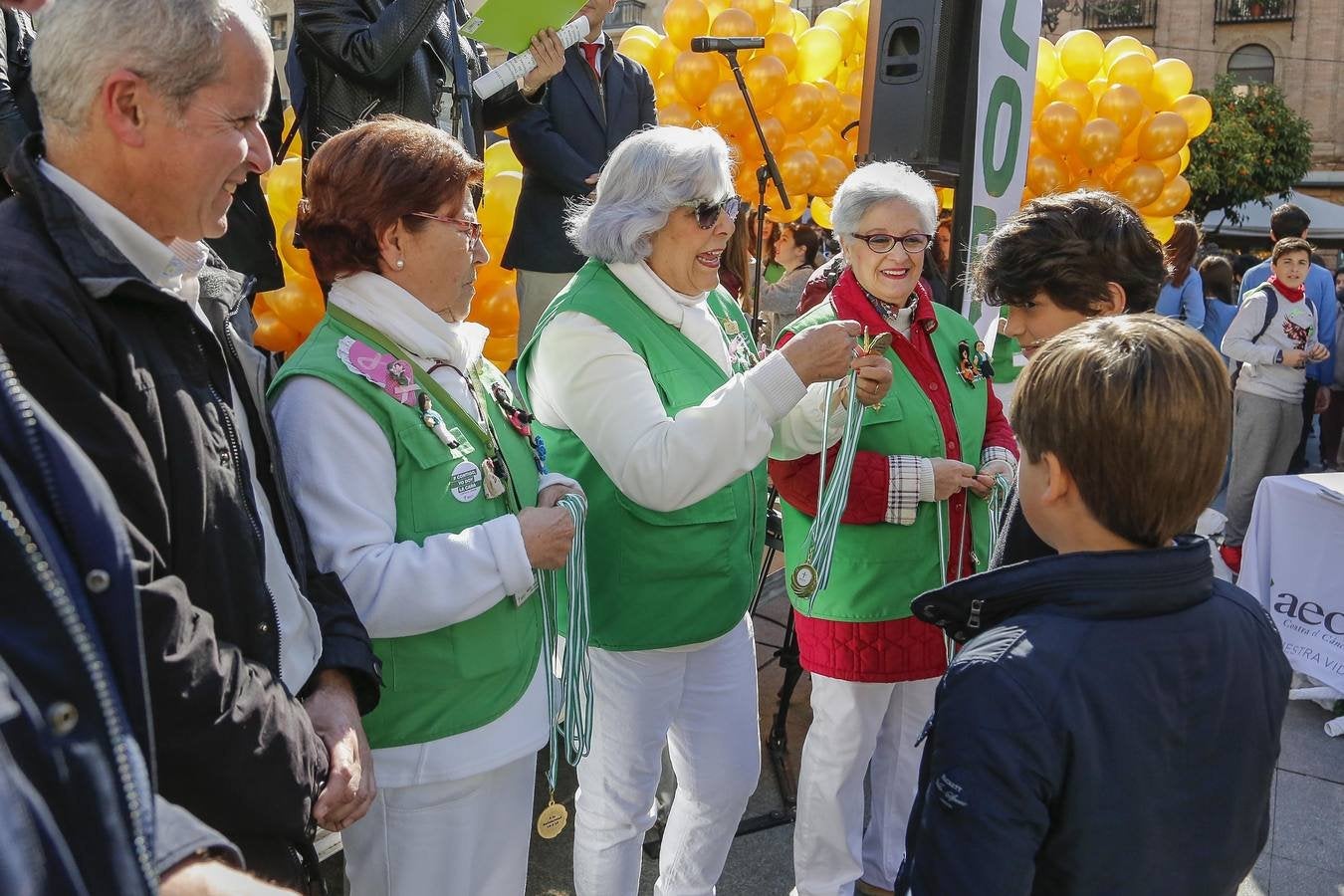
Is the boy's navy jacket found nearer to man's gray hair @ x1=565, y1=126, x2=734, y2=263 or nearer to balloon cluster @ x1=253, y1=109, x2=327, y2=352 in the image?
man's gray hair @ x1=565, y1=126, x2=734, y2=263

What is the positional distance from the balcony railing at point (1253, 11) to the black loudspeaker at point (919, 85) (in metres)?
31.9

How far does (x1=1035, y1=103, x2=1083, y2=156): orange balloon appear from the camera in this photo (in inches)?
291

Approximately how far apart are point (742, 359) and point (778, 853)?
1.56 m

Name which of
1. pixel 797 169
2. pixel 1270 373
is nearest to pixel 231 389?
pixel 797 169

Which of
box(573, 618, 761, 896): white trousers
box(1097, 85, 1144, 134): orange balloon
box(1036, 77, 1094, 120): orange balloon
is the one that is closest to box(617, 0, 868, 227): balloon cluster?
box(1036, 77, 1094, 120): orange balloon

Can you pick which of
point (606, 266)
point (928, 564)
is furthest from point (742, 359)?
point (928, 564)

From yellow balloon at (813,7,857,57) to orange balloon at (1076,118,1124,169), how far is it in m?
1.80

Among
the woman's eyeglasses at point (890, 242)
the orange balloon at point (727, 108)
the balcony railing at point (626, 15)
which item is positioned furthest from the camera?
the balcony railing at point (626, 15)

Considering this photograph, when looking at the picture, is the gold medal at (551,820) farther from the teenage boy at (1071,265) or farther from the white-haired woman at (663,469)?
the teenage boy at (1071,265)

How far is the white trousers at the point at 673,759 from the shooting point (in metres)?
2.41

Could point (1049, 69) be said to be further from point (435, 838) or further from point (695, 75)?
point (435, 838)

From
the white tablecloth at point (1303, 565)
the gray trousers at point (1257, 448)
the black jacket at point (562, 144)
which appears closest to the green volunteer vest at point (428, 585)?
the black jacket at point (562, 144)

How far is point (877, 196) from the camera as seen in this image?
2.76m

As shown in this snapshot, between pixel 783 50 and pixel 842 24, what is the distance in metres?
1.12
